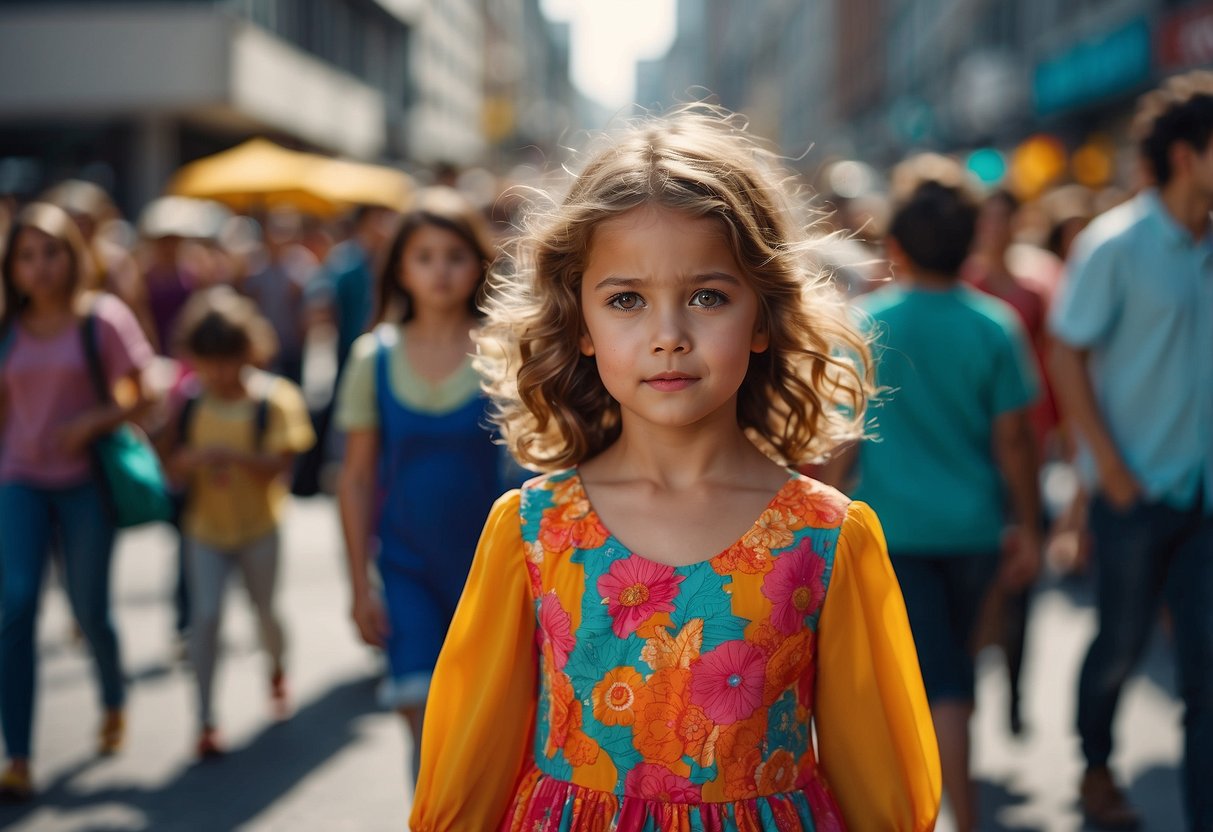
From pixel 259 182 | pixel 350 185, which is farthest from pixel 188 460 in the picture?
pixel 350 185

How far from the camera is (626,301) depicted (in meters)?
2.47

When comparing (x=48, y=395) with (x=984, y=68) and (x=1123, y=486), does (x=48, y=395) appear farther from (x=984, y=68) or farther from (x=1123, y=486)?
(x=984, y=68)

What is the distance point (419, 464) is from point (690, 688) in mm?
2113

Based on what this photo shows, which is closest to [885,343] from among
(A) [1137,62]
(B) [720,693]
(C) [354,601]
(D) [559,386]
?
(C) [354,601]

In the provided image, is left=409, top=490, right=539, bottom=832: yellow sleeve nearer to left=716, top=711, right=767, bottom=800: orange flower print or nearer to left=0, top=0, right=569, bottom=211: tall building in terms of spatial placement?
left=716, top=711, right=767, bottom=800: orange flower print

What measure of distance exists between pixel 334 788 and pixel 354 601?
1.33 meters

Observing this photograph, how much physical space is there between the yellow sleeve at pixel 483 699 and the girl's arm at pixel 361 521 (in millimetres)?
1996

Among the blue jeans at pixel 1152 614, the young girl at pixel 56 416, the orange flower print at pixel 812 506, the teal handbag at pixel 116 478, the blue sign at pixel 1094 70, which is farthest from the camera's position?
the blue sign at pixel 1094 70

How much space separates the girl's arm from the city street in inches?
38.8

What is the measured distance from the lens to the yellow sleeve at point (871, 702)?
2.39 meters

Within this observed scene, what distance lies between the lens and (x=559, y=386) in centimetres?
277

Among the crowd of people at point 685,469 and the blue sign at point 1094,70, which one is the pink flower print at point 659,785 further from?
the blue sign at point 1094,70

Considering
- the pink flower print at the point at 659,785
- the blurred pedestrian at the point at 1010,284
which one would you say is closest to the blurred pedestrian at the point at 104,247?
the blurred pedestrian at the point at 1010,284

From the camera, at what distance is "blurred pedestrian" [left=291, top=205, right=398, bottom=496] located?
21.2ft
